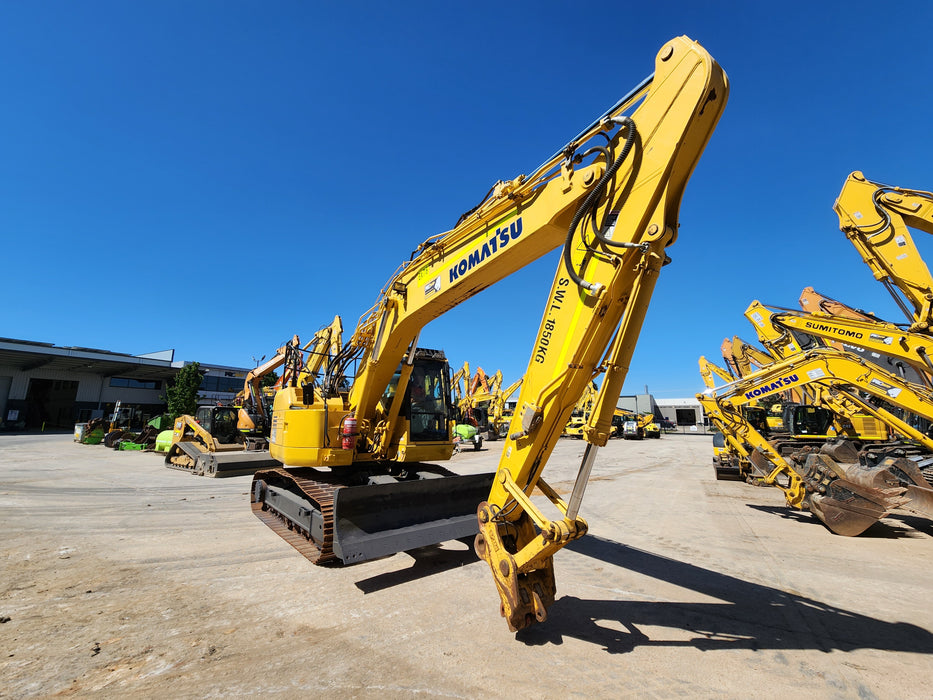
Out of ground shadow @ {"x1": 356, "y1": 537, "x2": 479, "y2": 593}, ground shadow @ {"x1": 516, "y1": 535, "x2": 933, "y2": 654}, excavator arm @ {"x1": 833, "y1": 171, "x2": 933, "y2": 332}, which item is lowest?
ground shadow @ {"x1": 516, "y1": 535, "x2": 933, "y2": 654}

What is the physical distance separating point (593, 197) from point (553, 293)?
2.78ft

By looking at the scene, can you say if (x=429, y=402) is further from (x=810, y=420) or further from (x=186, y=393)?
(x=186, y=393)

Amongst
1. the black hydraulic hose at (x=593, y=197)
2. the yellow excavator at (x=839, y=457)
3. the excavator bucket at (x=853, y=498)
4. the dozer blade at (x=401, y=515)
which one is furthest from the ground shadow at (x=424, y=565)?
the yellow excavator at (x=839, y=457)

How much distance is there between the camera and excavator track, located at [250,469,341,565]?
16.9ft

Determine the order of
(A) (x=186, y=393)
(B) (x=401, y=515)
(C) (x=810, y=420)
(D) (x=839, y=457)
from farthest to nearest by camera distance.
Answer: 1. (A) (x=186, y=393)
2. (C) (x=810, y=420)
3. (D) (x=839, y=457)
4. (B) (x=401, y=515)

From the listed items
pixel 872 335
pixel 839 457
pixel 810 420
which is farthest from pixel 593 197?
pixel 810 420

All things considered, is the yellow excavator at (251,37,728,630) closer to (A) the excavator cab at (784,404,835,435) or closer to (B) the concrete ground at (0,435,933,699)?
(B) the concrete ground at (0,435,933,699)

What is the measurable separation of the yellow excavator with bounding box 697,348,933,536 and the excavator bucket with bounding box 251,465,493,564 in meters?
6.19

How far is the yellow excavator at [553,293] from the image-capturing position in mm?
3186

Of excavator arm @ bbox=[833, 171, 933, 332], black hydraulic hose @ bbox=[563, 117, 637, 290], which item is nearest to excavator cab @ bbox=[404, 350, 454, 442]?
black hydraulic hose @ bbox=[563, 117, 637, 290]

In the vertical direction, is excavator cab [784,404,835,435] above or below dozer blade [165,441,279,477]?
above

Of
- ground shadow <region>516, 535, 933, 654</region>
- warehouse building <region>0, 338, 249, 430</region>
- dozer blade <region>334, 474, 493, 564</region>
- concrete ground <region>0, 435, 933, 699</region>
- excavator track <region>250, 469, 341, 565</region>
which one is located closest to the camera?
concrete ground <region>0, 435, 933, 699</region>

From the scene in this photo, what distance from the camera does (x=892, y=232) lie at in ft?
29.6

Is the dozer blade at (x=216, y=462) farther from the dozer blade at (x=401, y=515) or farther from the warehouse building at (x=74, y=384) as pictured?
the warehouse building at (x=74, y=384)
